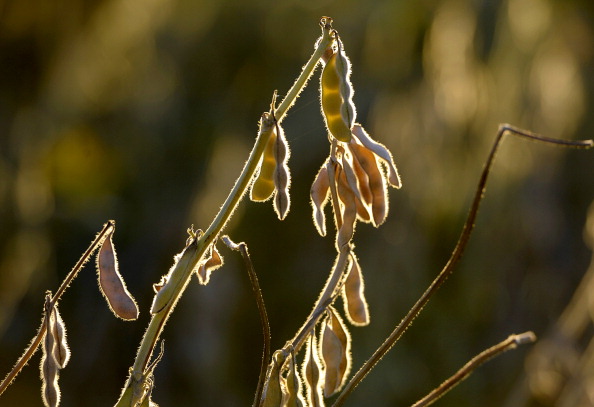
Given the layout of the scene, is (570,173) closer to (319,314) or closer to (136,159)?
(136,159)

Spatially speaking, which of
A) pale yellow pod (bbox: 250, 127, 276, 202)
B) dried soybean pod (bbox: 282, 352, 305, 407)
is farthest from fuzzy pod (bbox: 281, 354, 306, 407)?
pale yellow pod (bbox: 250, 127, 276, 202)

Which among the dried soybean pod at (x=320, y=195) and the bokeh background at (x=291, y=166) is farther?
the bokeh background at (x=291, y=166)

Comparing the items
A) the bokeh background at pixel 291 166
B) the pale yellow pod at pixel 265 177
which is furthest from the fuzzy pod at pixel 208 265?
the bokeh background at pixel 291 166

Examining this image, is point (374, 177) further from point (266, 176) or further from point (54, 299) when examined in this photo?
point (54, 299)

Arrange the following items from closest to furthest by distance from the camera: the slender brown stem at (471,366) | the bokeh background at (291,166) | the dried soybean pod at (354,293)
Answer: the slender brown stem at (471,366) → the dried soybean pod at (354,293) → the bokeh background at (291,166)

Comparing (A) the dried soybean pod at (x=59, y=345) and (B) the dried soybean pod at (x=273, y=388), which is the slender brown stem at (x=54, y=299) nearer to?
(A) the dried soybean pod at (x=59, y=345)

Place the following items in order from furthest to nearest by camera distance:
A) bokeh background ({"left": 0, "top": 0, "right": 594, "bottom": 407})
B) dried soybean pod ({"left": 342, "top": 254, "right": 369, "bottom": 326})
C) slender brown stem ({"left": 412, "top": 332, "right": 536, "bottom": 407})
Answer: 1. bokeh background ({"left": 0, "top": 0, "right": 594, "bottom": 407})
2. dried soybean pod ({"left": 342, "top": 254, "right": 369, "bottom": 326})
3. slender brown stem ({"left": 412, "top": 332, "right": 536, "bottom": 407})

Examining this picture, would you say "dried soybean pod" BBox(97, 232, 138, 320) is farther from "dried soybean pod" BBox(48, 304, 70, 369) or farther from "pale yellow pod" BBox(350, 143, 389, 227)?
Answer: "pale yellow pod" BBox(350, 143, 389, 227)

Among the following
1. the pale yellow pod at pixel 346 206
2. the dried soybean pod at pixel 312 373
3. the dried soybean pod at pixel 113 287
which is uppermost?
the pale yellow pod at pixel 346 206
